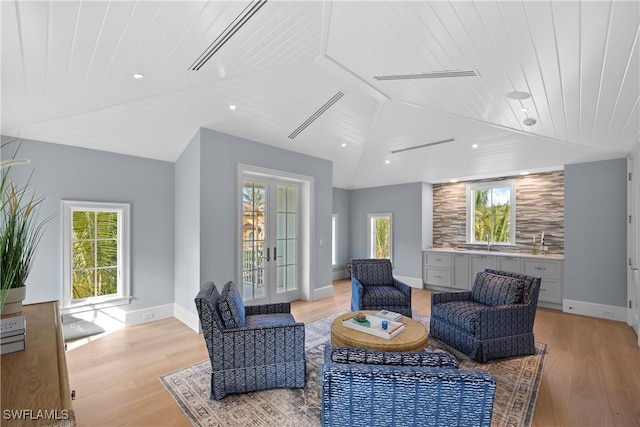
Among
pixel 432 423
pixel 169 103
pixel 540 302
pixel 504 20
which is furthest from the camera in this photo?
pixel 540 302

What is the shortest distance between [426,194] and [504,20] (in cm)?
543

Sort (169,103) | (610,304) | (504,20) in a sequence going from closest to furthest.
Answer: (504,20)
(169,103)
(610,304)

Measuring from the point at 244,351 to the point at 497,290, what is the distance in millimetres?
2905

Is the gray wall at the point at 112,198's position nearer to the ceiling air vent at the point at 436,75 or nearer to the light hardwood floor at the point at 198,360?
the light hardwood floor at the point at 198,360

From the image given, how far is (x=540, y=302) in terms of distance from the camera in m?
5.25

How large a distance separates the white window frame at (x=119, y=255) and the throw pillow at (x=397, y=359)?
3770mm

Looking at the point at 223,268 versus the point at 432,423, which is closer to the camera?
the point at 432,423

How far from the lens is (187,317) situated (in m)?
4.23

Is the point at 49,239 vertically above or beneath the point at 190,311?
→ above

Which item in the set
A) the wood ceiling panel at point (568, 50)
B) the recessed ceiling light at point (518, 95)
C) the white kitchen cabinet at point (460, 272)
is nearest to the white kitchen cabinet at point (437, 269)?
the white kitchen cabinet at point (460, 272)

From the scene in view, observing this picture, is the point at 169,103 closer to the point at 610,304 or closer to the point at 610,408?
the point at 610,408

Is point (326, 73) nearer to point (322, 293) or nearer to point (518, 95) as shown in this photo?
point (518, 95)

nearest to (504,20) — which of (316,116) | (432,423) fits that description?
(432,423)

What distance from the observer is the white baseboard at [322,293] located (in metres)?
5.62
